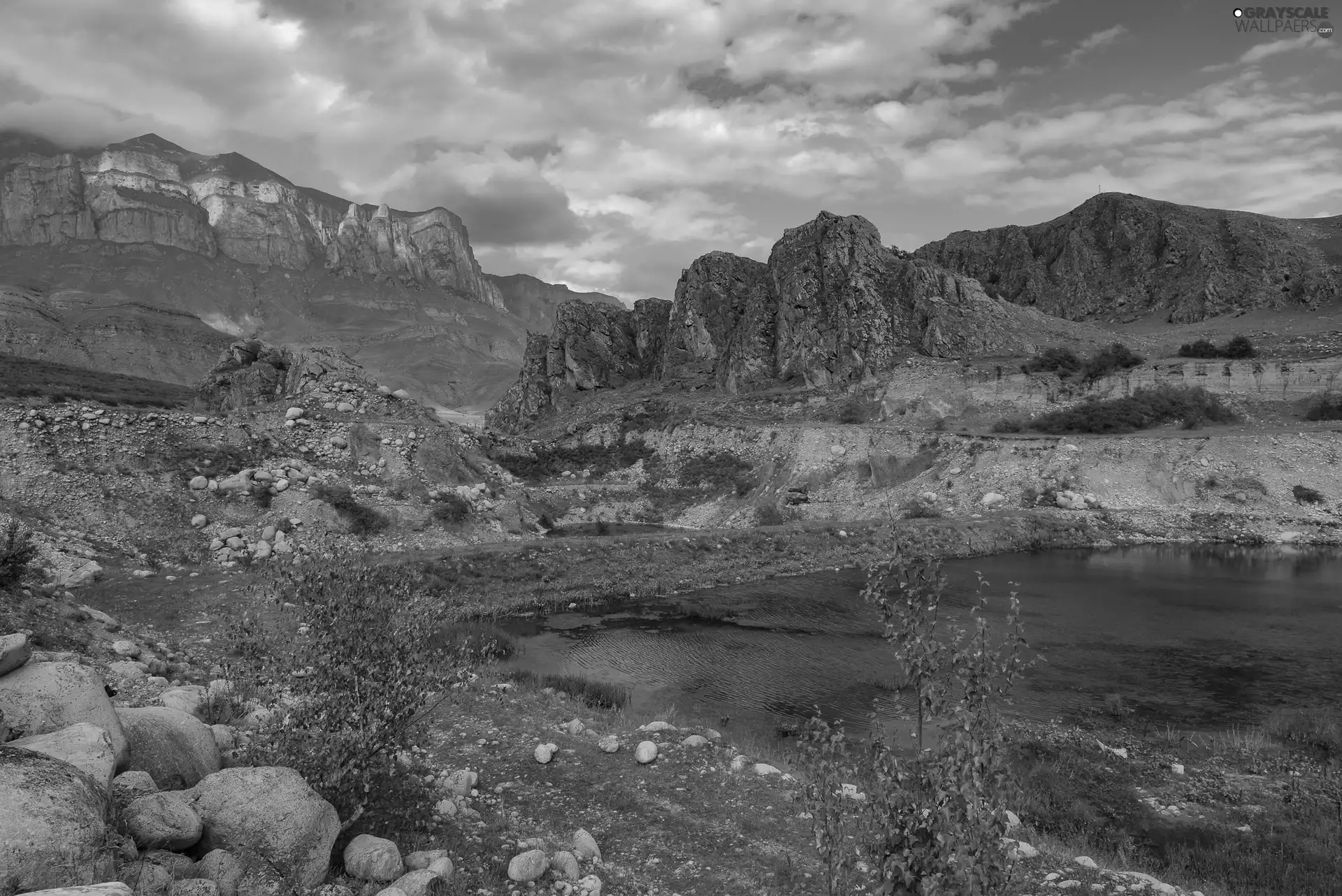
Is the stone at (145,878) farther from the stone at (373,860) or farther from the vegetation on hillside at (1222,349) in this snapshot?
the vegetation on hillside at (1222,349)

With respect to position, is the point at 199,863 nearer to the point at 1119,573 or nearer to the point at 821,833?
the point at 821,833

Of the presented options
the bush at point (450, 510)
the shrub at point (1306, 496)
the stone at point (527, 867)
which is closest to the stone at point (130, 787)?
the stone at point (527, 867)

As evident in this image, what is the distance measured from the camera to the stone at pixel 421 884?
786 cm

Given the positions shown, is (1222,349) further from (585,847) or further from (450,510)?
(585,847)

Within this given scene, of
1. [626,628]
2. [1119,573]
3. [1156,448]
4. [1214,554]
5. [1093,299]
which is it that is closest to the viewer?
[626,628]

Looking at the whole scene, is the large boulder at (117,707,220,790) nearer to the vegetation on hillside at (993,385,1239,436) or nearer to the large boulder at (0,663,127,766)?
the large boulder at (0,663,127,766)

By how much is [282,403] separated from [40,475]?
47.3ft

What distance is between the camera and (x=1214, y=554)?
145 feet

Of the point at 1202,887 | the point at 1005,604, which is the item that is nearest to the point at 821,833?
the point at 1202,887

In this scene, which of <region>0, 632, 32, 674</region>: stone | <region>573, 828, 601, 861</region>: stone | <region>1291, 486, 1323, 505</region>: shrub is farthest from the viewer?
<region>1291, 486, 1323, 505</region>: shrub

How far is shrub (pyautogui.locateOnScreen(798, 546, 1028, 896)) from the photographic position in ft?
17.6

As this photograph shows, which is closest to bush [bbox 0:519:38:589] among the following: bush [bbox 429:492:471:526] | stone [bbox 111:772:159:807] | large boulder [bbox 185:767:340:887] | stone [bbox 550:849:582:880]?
stone [bbox 111:772:159:807]

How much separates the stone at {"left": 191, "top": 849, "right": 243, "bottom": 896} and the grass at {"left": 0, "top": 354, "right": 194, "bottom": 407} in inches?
2266

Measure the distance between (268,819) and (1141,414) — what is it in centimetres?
7295
